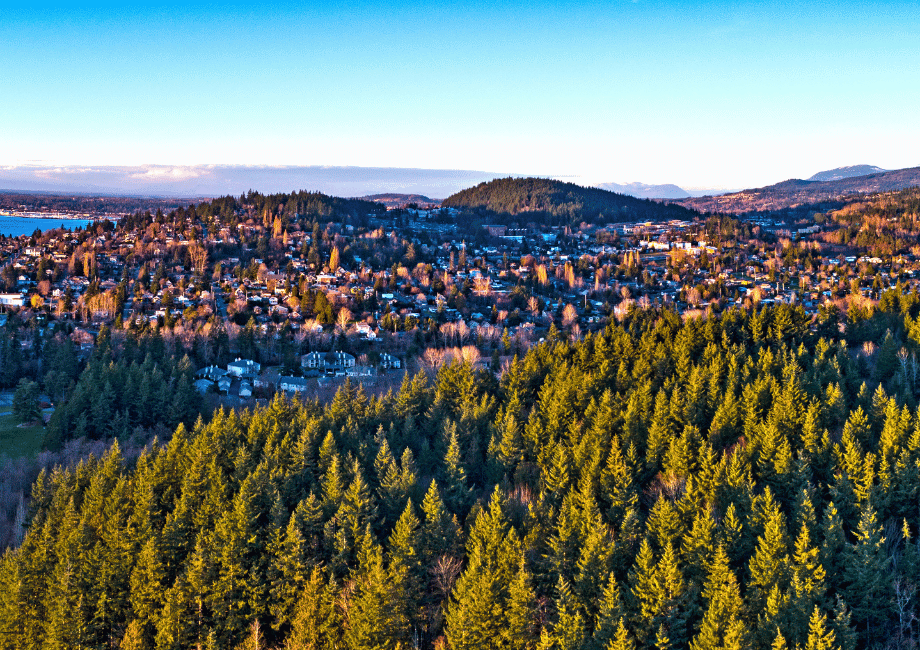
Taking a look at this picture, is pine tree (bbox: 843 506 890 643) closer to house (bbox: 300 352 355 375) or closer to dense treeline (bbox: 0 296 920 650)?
dense treeline (bbox: 0 296 920 650)

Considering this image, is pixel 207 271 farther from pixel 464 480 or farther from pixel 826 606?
pixel 826 606

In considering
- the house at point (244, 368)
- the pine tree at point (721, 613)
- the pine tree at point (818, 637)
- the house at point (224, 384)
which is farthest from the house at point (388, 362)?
the pine tree at point (818, 637)

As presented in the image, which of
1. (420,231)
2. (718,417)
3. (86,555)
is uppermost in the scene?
(420,231)

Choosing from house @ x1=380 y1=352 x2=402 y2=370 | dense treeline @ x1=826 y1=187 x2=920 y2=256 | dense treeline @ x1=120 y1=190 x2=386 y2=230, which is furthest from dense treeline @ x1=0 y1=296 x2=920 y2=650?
dense treeline @ x1=120 y1=190 x2=386 y2=230

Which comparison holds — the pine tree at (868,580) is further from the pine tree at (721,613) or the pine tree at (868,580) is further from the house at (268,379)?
the house at (268,379)

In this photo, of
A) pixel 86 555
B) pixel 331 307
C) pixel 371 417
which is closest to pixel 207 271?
pixel 331 307

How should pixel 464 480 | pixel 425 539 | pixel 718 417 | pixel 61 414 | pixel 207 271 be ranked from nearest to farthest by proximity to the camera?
1. pixel 425 539
2. pixel 464 480
3. pixel 718 417
4. pixel 61 414
5. pixel 207 271
